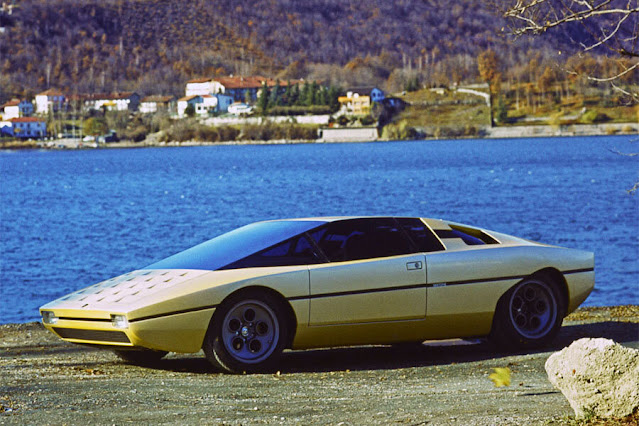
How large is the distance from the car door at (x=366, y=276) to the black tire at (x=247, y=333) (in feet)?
1.12

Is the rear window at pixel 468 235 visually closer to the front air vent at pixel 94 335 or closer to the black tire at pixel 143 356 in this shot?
the black tire at pixel 143 356

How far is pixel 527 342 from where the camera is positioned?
31.8 ft

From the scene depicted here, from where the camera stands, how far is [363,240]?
9266 millimetres

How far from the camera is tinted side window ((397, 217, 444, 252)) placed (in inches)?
372

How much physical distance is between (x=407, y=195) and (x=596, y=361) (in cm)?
6539

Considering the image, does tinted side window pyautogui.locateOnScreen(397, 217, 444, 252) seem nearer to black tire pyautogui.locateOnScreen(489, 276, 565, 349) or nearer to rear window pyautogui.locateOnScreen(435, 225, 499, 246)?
rear window pyautogui.locateOnScreen(435, 225, 499, 246)

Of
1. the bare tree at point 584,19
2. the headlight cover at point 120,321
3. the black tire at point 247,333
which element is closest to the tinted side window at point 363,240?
the black tire at point 247,333

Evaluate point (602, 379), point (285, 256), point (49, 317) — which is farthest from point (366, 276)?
point (602, 379)

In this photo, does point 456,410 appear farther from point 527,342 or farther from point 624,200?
point 624,200

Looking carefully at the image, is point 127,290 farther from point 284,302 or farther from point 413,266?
point 413,266

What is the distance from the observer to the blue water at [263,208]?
3422 centimetres

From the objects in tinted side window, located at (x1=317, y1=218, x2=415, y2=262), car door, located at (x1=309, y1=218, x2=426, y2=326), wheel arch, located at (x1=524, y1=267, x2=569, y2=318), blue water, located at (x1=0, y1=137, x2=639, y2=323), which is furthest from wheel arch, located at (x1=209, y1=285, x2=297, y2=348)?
blue water, located at (x1=0, y1=137, x2=639, y2=323)

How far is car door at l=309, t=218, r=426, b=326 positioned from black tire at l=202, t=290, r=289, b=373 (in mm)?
340

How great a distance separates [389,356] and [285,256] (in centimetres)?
159
